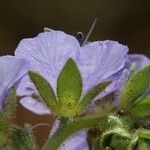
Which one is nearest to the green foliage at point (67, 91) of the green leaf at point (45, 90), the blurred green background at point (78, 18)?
the green leaf at point (45, 90)

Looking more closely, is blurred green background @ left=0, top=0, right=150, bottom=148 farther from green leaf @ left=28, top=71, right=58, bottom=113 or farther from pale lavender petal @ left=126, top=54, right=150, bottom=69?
green leaf @ left=28, top=71, right=58, bottom=113

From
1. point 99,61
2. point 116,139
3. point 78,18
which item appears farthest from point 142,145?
point 78,18

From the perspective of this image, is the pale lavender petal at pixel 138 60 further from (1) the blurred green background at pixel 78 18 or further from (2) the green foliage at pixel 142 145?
(1) the blurred green background at pixel 78 18

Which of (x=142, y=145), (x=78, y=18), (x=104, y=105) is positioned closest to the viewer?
(x=142, y=145)

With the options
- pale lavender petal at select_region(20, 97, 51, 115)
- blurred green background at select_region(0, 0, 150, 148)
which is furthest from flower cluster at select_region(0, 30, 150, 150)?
blurred green background at select_region(0, 0, 150, 148)

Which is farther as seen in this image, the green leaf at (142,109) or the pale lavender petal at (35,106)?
the pale lavender petal at (35,106)

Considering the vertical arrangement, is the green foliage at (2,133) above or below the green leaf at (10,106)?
below

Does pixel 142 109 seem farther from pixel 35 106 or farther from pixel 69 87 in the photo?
pixel 35 106
